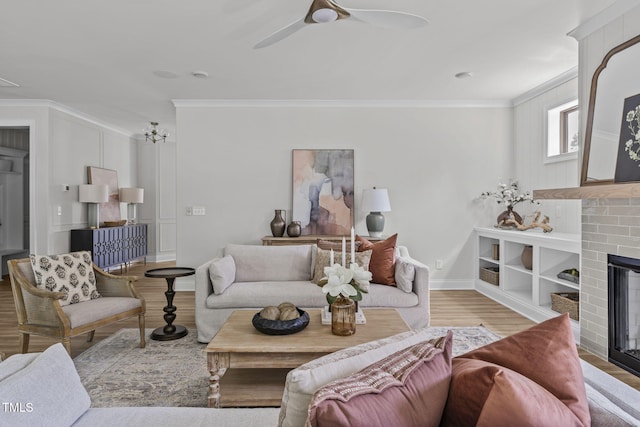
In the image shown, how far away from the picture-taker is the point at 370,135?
5.12 metres

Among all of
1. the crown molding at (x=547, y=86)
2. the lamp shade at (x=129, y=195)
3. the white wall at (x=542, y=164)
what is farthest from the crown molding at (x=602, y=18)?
the lamp shade at (x=129, y=195)

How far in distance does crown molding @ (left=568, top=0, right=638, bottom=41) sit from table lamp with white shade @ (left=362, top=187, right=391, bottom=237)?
245 cm

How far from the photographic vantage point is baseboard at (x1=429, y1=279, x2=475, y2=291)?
5.15 meters

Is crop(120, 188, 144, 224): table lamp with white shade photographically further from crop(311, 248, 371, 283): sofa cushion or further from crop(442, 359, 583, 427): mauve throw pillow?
crop(442, 359, 583, 427): mauve throw pillow

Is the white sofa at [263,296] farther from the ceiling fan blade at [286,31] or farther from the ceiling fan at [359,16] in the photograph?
the ceiling fan at [359,16]

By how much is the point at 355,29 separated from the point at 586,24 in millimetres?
1829

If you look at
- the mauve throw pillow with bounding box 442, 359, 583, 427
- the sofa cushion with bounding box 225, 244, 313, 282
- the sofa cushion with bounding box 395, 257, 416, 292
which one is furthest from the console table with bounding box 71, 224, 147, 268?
the mauve throw pillow with bounding box 442, 359, 583, 427

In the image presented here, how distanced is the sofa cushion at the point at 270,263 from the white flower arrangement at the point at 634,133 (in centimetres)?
265

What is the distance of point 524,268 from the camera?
412 centimetres

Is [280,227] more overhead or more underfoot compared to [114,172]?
more underfoot

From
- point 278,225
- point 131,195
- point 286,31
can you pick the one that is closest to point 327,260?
point 278,225

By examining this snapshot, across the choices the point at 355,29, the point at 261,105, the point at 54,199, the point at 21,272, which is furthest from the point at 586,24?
the point at 54,199

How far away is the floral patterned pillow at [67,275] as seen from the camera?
2775 mm

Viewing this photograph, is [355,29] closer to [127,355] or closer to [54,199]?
[127,355]
